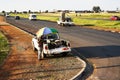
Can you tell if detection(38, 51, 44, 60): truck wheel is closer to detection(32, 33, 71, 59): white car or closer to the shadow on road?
detection(32, 33, 71, 59): white car

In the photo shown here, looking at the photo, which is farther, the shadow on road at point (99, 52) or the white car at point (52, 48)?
the shadow on road at point (99, 52)

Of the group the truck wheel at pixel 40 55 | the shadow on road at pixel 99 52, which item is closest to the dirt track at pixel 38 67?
the truck wheel at pixel 40 55

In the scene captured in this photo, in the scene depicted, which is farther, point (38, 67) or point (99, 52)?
point (99, 52)

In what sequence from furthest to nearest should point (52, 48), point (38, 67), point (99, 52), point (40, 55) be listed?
1. point (99, 52)
2. point (52, 48)
3. point (40, 55)
4. point (38, 67)

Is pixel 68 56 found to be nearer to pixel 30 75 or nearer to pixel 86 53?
pixel 86 53

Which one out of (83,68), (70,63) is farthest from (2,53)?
(83,68)

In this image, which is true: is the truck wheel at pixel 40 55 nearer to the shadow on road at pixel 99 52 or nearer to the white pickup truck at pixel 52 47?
the white pickup truck at pixel 52 47

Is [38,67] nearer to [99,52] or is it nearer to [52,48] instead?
[52,48]

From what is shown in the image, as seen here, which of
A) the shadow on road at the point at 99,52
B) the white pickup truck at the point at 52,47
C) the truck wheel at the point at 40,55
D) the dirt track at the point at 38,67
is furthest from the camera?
the shadow on road at the point at 99,52

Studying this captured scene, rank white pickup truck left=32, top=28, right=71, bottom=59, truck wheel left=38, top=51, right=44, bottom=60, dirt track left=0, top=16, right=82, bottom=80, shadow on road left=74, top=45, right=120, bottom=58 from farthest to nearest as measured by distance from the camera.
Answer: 1. shadow on road left=74, top=45, right=120, bottom=58
2. white pickup truck left=32, top=28, right=71, bottom=59
3. truck wheel left=38, top=51, right=44, bottom=60
4. dirt track left=0, top=16, right=82, bottom=80

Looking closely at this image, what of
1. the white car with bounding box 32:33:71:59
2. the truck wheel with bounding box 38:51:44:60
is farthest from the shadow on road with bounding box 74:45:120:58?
the truck wheel with bounding box 38:51:44:60

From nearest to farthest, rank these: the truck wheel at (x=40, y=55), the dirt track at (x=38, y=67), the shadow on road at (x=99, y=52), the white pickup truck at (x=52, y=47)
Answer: the dirt track at (x=38, y=67) → the truck wheel at (x=40, y=55) → the white pickup truck at (x=52, y=47) → the shadow on road at (x=99, y=52)

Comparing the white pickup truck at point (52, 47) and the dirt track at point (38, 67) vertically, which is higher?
the white pickup truck at point (52, 47)

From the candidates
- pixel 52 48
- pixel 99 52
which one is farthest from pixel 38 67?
pixel 99 52
